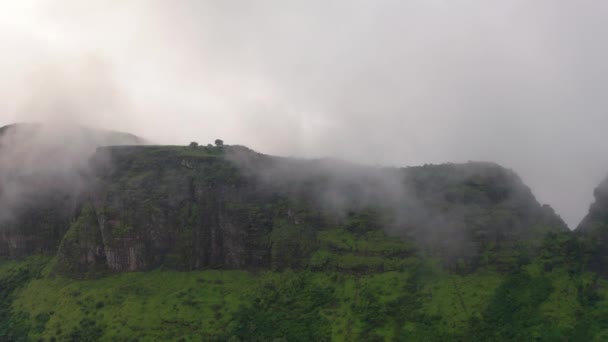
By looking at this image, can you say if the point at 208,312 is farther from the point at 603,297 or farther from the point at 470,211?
the point at 603,297

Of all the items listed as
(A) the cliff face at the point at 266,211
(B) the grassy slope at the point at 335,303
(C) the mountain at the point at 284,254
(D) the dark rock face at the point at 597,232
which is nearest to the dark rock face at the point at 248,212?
(A) the cliff face at the point at 266,211

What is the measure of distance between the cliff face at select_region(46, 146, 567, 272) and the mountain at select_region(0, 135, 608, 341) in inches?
17.3

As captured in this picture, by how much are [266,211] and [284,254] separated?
15899 mm

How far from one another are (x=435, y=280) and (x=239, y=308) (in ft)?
167

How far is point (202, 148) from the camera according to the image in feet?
600

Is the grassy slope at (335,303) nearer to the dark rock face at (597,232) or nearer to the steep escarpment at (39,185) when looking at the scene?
the dark rock face at (597,232)

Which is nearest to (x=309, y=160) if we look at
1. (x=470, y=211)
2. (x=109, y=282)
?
(x=470, y=211)

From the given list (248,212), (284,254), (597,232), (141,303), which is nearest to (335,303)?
(284,254)

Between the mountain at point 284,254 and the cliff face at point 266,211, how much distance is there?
439 millimetres

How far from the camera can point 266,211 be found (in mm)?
167500

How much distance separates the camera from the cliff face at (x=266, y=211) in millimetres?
157000

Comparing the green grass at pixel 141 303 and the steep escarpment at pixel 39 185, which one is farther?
the steep escarpment at pixel 39 185

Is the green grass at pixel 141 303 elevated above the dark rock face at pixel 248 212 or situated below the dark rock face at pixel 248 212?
below

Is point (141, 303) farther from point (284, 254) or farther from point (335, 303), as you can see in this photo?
point (335, 303)
